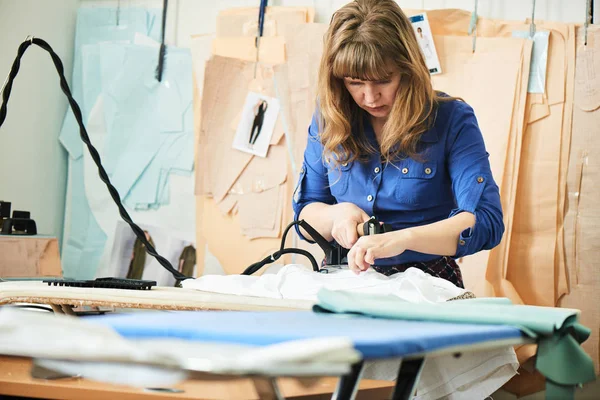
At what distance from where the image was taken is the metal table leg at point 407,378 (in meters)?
0.61

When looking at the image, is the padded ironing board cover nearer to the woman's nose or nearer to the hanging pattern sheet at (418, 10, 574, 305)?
the woman's nose

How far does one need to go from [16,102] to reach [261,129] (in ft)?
2.71

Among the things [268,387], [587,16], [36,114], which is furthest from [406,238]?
[36,114]

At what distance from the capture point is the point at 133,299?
3.55ft

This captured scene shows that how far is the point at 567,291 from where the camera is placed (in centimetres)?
199

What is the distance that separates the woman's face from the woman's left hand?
30 cm

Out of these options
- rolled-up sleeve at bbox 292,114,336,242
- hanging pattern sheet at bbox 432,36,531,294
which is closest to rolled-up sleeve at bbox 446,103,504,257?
rolled-up sleeve at bbox 292,114,336,242

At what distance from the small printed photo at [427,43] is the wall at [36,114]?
1.29m

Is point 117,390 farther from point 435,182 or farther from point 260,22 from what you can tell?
point 260,22

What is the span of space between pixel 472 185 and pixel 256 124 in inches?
45.7

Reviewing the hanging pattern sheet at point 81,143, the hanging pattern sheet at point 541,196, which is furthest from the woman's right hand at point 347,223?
the hanging pattern sheet at point 81,143

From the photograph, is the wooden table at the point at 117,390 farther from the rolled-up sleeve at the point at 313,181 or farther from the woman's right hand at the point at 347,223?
the rolled-up sleeve at the point at 313,181

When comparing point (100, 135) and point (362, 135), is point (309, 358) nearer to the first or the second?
point (362, 135)

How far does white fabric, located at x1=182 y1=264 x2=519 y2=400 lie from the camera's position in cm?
100
